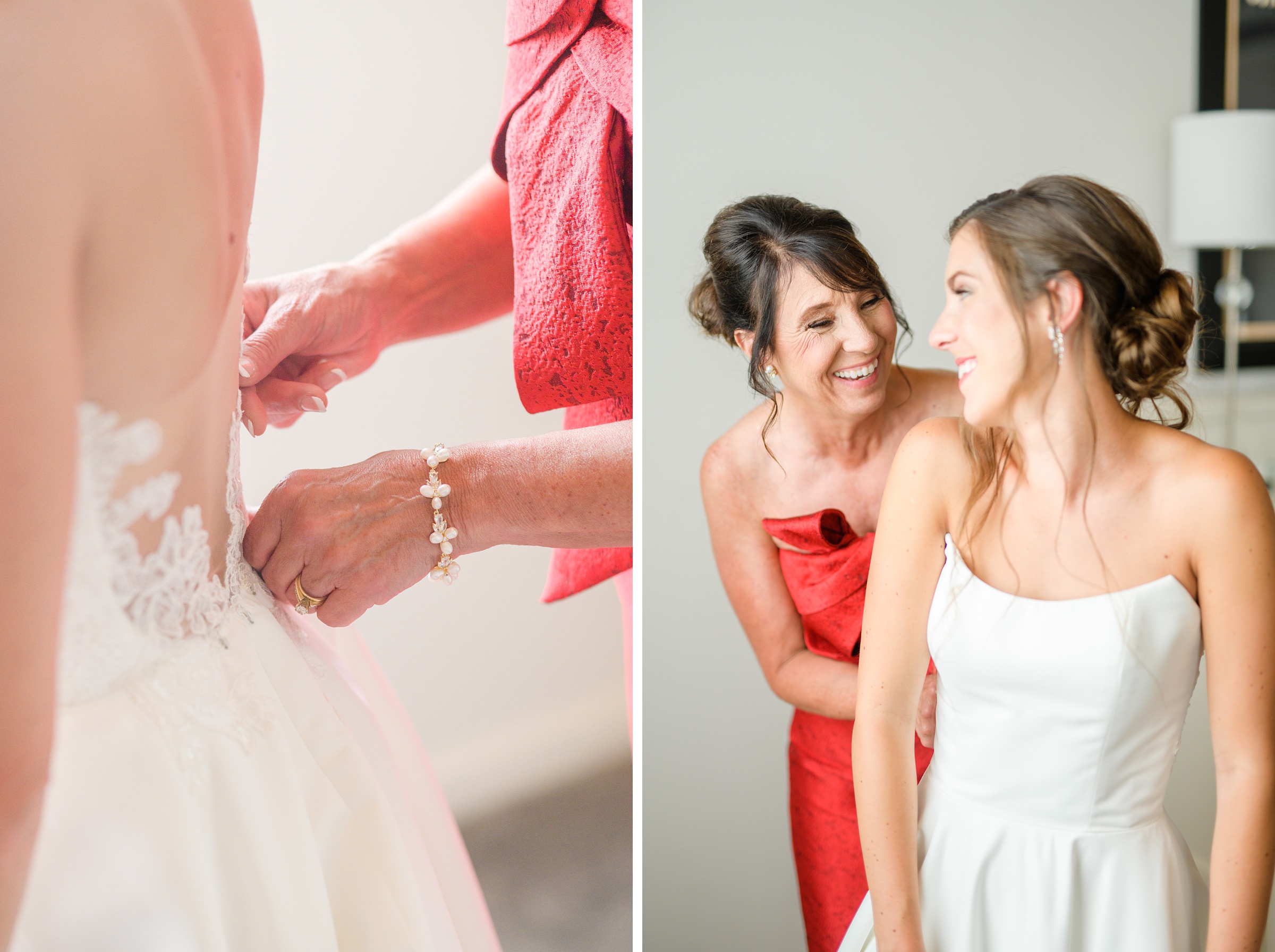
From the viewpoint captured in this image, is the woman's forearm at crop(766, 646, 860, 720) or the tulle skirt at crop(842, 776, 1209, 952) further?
the woman's forearm at crop(766, 646, 860, 720)

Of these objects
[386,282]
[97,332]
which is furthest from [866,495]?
[97,332]

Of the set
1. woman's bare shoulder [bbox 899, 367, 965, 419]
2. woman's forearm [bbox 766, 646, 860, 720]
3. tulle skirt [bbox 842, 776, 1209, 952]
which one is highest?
woman's bare shoulder [bbox 899, 367, 965, 419]

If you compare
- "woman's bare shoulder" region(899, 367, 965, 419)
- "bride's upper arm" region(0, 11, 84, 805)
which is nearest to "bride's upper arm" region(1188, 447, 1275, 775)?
"woman's bare shoulder" region(899, 367, 965, 419)

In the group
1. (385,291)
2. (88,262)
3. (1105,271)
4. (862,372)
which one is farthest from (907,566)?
(88,262)

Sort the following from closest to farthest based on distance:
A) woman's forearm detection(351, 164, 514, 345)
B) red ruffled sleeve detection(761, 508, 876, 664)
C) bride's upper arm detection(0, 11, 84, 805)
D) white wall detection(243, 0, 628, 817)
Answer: bride's upper arm detection(0, 11, 84, 805), white wall detection(243, 0, 628, 817), woman's forearm detection(351, 164, 514, 345), red ruffled sleeve detection(761, 508, 876, 664)

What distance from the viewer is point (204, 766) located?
70 centimetres

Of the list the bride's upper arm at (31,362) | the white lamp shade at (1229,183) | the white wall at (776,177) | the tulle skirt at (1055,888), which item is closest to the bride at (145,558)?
the bride's upper arm at (31,362)

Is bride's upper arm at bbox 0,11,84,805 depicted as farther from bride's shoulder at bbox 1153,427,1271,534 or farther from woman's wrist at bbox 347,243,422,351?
bride's shoulder at bbox 1153,427,1271,534

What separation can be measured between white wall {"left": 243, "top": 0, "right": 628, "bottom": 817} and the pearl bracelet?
0.01 metres

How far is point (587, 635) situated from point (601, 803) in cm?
20

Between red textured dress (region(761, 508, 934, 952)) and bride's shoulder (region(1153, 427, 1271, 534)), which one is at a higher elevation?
bride's shoulder (region(1153, 427, 1271, 534))

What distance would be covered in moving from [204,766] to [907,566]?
632 millimetres

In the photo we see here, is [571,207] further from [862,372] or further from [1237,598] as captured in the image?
[1237,598]

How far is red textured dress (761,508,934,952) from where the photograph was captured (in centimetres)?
96
